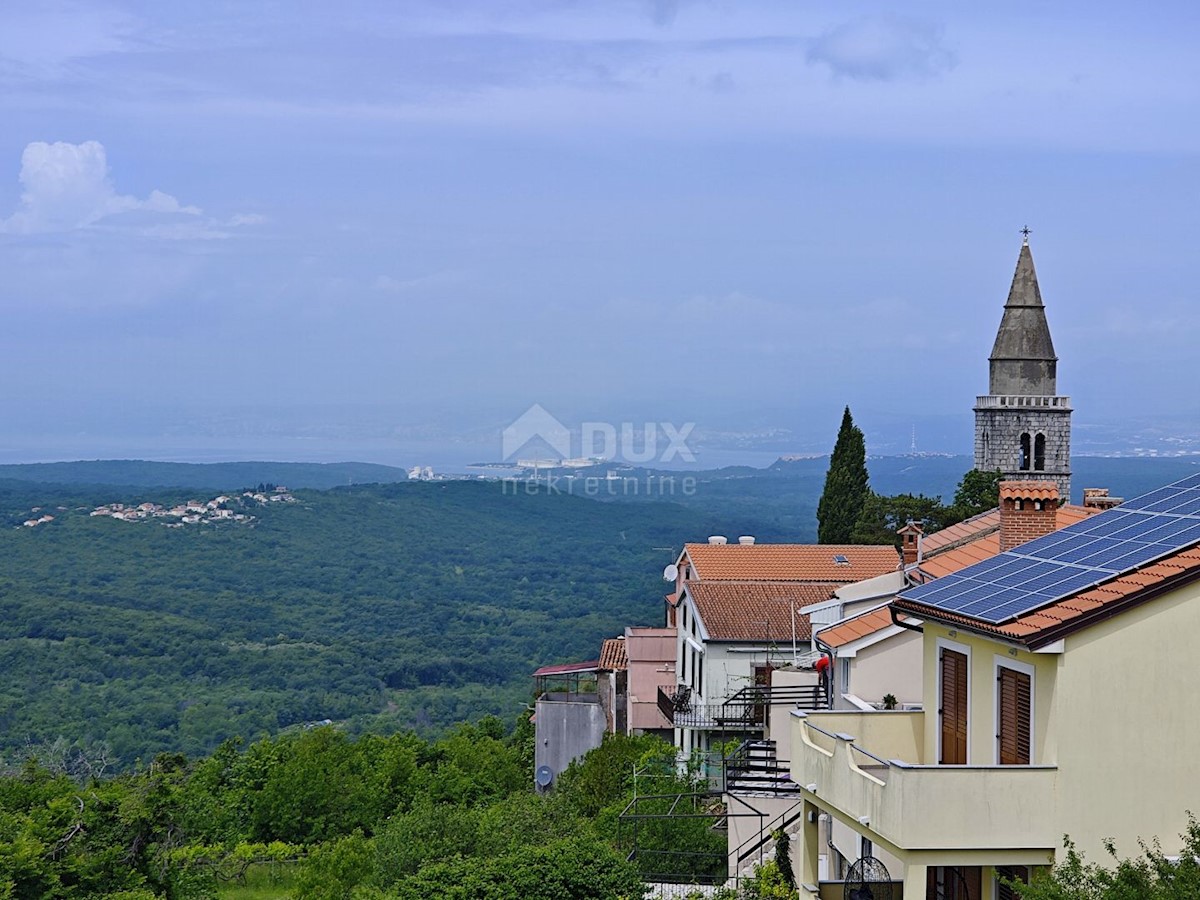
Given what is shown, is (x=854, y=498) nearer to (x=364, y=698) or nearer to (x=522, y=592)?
(x=364, y=698)

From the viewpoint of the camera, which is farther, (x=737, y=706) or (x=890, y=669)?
(x=737, y=706)

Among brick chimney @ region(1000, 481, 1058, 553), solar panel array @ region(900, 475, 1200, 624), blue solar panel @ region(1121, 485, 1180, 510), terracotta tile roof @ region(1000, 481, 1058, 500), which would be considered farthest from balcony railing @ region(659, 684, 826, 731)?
blue solar panel @ region(1121, 485, 1180, 510)

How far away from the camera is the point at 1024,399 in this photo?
292ft

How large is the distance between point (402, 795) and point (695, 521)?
5366 inches

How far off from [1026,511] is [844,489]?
57.4 meters

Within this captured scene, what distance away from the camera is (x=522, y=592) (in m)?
196

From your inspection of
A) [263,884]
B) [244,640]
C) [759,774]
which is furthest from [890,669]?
[244,640]

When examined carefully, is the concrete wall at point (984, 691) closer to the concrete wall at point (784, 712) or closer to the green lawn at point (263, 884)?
the concrete wall at point (784, 712)

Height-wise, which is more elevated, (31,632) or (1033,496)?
(1033,496)

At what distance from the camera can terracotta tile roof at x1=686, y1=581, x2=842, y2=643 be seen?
125 feet

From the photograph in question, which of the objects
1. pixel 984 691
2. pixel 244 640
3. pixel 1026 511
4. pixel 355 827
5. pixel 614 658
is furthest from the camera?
pixel 244 640

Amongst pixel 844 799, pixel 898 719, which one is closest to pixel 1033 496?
pixel 898 719

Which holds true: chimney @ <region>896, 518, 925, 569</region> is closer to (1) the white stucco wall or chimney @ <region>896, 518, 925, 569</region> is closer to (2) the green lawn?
(1) the white stucco wall

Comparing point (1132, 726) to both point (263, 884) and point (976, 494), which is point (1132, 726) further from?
point (976, 494)
